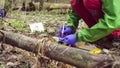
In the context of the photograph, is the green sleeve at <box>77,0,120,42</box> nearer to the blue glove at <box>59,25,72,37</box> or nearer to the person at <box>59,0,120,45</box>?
the person at <box>59,0,120,45</box>

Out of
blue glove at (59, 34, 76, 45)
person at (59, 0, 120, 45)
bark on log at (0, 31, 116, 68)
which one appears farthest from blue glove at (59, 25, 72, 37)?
bark on log at (0, 31, 116, 68)

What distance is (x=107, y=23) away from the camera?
338cm

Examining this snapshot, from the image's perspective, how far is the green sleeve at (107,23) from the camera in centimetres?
335

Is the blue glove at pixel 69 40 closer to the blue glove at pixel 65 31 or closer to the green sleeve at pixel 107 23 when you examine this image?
the green sleeve at pixel 107 23

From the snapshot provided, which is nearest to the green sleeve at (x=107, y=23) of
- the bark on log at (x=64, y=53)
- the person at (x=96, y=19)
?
the person at (x=96, y=19)

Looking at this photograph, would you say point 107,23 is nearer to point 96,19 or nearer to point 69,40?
point 69,40

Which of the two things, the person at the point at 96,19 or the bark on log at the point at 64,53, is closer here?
the bark on log at the point at 64,53

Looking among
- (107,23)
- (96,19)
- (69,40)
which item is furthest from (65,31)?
(107,23)

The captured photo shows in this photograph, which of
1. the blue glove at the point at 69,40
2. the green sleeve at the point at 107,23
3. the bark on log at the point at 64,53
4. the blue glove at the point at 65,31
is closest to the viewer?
the bark on log at the point at 64,53

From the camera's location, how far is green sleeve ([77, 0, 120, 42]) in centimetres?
335

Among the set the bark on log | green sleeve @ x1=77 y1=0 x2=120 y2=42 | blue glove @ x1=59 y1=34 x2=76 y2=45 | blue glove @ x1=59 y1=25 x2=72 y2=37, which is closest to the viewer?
the bark on log

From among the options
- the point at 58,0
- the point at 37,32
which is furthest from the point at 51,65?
the point at 58,0

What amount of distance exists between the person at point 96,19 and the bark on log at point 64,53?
15.5 inches

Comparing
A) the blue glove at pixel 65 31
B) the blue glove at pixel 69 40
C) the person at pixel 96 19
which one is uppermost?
the person at pixel 96 19
